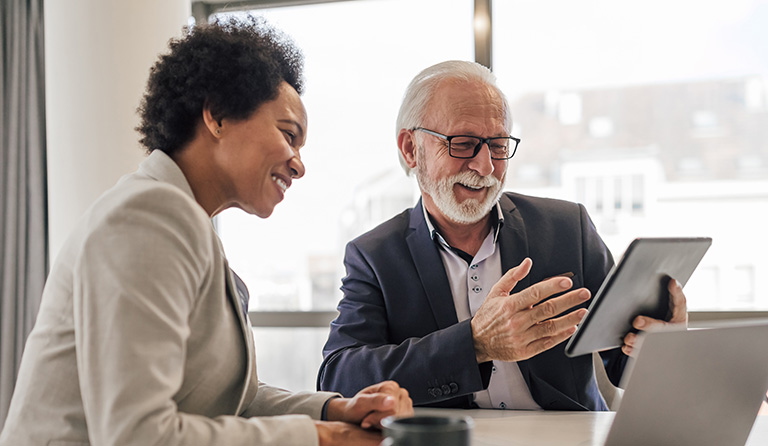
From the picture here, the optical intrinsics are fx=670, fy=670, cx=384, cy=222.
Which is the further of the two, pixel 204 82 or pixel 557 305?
pixel 557 305

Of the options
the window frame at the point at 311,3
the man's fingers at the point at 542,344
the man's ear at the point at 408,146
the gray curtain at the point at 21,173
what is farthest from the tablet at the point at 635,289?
the gray curtain at the point at 21,173

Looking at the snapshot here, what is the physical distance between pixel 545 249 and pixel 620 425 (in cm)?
93

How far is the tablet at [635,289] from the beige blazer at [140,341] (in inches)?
22.5

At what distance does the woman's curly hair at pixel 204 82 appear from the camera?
3.84ft

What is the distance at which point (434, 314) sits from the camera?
5.86 ft

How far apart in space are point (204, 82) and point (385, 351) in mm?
798

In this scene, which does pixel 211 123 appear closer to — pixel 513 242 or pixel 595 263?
pixel 513 242

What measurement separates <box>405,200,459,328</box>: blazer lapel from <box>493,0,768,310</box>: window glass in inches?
63.7

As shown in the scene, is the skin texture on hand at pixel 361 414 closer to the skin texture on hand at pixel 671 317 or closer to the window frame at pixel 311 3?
the skin texture on hand at pixel 671 317

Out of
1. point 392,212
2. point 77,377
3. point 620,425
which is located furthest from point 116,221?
point 392,212

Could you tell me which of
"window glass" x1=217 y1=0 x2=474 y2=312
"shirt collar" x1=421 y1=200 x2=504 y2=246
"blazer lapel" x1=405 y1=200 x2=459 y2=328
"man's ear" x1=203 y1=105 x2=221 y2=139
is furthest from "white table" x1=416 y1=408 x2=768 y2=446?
"window glass" x1=217 y1=0 x2=474 y2=312

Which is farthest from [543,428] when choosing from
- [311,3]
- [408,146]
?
[311,3]

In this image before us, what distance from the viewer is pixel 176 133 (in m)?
1.20

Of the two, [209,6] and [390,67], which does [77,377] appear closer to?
[390,67]
